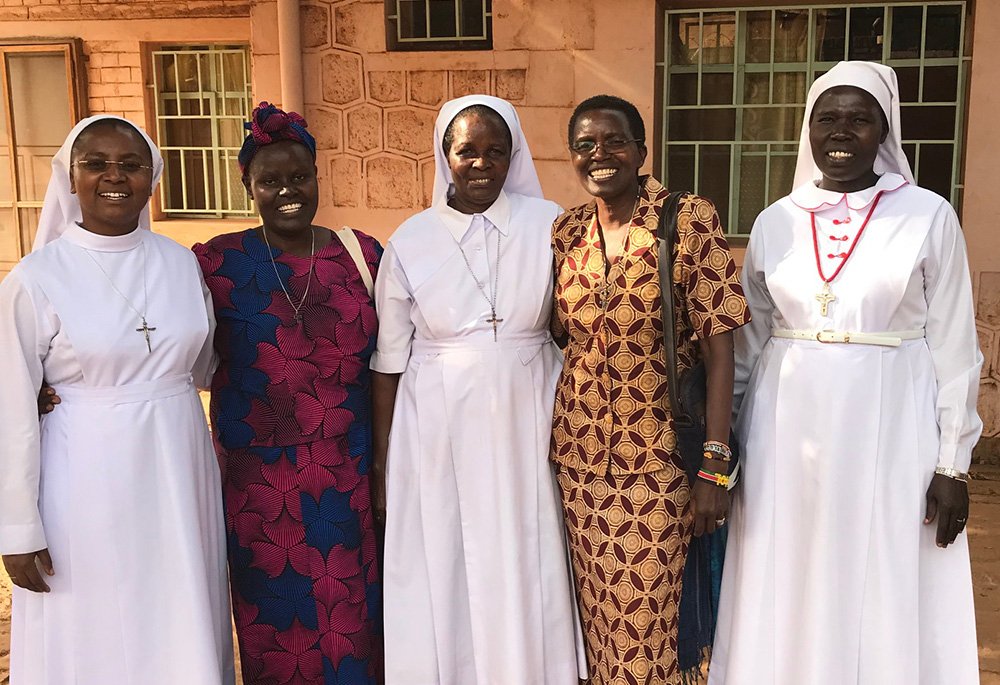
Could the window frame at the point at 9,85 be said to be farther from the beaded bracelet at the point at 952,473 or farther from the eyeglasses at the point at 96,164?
the beaded bracelet at the point at 952,473

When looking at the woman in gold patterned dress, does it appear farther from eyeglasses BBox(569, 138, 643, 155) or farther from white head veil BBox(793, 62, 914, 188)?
white head veil BBox(793, 62, 914, 188)

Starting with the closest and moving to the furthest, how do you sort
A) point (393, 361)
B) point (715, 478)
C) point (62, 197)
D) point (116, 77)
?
point (715, 478) → point (62, 197) → point (393, 361) → point (116, 77)

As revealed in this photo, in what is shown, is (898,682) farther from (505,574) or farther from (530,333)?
(530,333)

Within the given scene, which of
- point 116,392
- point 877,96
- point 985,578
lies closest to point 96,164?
point 116,392

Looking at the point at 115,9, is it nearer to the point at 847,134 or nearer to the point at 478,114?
the point at 478,114

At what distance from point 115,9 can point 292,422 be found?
6384 mm

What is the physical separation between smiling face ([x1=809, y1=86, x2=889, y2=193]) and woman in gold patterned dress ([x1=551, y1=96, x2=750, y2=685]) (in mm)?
380

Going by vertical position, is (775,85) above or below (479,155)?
above

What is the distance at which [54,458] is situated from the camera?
267 centimetres

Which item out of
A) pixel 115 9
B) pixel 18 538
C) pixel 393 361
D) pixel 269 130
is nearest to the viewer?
pixel 18 538

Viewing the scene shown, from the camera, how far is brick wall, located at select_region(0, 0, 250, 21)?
7.62 m

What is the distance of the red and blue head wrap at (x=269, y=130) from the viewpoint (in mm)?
2885

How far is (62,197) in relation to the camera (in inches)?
109

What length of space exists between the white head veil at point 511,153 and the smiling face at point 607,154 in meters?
0.26
